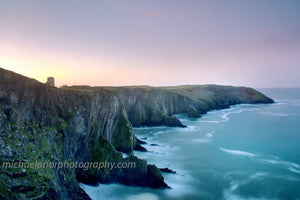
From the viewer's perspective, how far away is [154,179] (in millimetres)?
17500

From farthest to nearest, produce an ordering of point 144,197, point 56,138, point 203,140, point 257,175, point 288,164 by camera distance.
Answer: point 203,140 → point 288,164 → point 257,175 → point 144,197 → point 56,138

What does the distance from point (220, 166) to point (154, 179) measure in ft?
35.4

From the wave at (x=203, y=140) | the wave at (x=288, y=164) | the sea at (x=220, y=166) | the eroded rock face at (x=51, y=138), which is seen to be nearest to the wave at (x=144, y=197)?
the sea at (x=220, y=166)

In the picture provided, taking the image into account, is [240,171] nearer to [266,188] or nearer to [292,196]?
[266,188]

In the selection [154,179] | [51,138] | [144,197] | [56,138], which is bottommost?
[144,197]

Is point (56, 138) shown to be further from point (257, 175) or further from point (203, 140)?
point (203, 140)

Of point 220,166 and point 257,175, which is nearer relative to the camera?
point 257,175

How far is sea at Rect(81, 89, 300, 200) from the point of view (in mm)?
16938

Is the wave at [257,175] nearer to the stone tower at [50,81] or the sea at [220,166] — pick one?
the sea at [220,166]

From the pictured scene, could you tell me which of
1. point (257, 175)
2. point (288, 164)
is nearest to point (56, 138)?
point (257, 175)

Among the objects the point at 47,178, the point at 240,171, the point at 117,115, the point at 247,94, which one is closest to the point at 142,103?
the point at 117,115

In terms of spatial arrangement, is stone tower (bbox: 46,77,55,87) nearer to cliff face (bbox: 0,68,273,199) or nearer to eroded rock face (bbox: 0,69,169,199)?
cliff face (bbox: 0,68,273,199)

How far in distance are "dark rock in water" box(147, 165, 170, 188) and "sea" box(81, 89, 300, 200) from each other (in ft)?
1.98

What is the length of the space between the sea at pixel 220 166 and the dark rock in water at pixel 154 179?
0.60 meters
